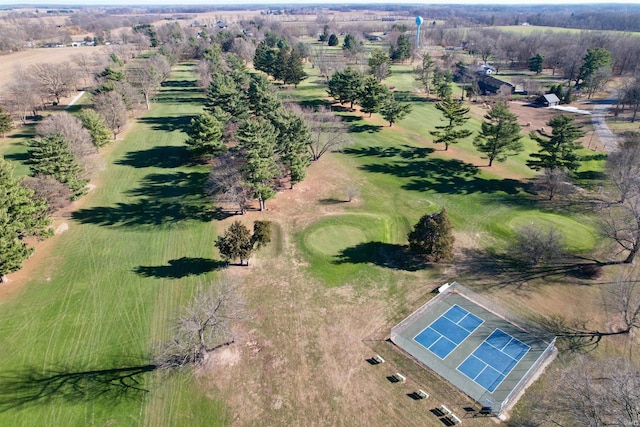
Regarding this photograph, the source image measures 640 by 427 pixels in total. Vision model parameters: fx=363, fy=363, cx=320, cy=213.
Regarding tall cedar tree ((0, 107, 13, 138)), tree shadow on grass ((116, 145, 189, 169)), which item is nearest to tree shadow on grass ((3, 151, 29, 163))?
tall cedar tree ((0, 107, 13, 138))

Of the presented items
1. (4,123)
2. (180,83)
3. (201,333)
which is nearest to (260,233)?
(201,333)

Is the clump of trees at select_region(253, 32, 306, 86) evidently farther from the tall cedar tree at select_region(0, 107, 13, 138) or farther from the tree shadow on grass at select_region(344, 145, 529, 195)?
the tall cedar tree at select_region(0, 107, 13, 138)

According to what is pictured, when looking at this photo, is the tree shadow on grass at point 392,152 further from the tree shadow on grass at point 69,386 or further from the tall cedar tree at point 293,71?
the tree shadow on grass at point 69,386

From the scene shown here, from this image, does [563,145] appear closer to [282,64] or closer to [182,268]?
[182,268]

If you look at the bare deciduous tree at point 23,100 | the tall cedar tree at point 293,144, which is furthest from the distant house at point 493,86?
the bare deciduous tree at point 23,100

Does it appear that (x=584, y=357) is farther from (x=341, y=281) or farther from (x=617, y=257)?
(x=341, y=281)

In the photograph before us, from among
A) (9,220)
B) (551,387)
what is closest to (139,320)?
(9,220)
